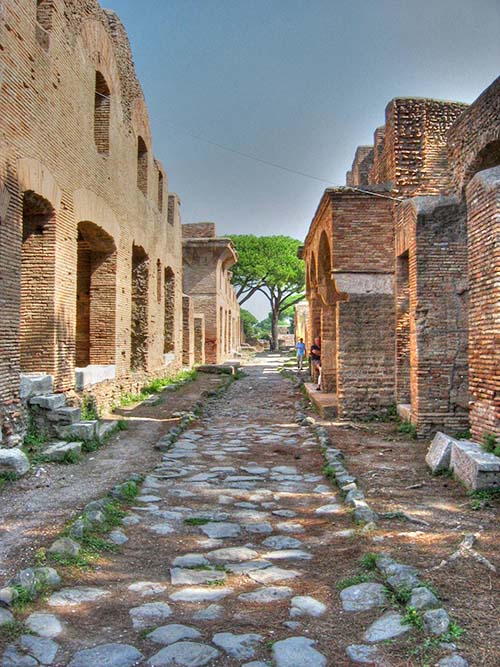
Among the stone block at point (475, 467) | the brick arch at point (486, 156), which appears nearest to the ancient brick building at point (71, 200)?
the stone block at point (475, 467)

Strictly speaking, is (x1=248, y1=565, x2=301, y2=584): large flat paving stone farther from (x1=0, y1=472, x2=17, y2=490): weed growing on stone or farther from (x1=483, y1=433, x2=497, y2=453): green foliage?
(x1=0, y1=472, x2=17, y2=490): weed growing on stone

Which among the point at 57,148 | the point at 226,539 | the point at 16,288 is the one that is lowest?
the point at 226,539

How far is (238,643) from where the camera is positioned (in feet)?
9.96

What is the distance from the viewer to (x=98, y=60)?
11617 mm

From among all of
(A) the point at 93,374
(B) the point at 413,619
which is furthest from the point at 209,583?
(A) the point at 93,374

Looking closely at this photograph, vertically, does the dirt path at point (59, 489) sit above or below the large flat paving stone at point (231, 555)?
above

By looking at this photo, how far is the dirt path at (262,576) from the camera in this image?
9.66ft

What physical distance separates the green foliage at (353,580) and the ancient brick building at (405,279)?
5447 millimetres

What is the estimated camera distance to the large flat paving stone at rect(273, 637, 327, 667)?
282 cm

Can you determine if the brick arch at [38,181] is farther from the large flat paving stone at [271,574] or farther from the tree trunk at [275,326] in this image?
the tree trunk at [275,326]

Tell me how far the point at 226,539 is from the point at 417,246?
5.72 meters

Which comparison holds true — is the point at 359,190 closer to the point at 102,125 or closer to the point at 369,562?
the point at 102,125

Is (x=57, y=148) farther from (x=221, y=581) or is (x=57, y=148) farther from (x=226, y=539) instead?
(x=221, y=581)

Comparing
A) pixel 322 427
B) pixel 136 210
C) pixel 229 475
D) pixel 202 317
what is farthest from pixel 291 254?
pixel 229 475
